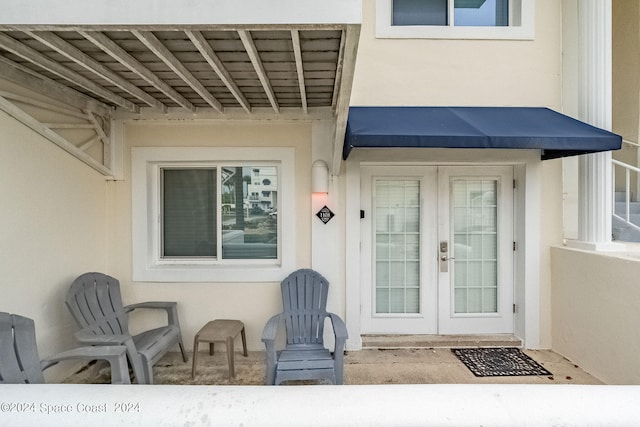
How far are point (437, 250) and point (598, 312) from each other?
1.67 metres

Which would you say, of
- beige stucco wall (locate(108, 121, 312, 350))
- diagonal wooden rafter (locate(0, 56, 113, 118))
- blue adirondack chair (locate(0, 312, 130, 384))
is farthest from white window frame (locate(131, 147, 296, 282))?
blue adirondack chair (locate(0, 312, 130, 384))

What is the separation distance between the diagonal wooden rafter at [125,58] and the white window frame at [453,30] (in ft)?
8.21

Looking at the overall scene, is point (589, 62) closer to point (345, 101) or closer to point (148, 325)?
point (345, 101)

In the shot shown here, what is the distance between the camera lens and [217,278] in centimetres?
393

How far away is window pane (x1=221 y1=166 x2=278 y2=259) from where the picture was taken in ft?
13.3

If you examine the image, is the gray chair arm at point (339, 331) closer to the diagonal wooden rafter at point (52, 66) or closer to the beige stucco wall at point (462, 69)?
the beige stucco wall at point (462, 69)

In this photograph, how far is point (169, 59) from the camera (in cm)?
234

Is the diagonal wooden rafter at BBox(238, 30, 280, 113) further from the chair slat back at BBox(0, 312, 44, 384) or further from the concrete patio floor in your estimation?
the concrete patio floor

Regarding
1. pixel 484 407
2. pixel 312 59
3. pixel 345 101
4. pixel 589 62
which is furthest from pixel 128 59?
pixel 589 62

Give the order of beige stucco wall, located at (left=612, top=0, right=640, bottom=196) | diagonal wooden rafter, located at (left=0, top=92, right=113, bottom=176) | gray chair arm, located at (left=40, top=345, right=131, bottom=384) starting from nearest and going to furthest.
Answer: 1. gray chair arm, located at (left=40, top=345, right=131, bottom=384)
2. diagonal wooden rafter, located at (left=0, top=92, right=113, bottom=176)
3. beige stucco wall, located at (left=612, top=0, right=640, bottom=196)

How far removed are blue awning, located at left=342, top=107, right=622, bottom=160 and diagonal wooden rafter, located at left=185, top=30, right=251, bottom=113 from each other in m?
1.14

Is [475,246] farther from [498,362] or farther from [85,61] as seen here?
[85,61]

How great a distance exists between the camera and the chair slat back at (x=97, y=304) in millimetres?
3093

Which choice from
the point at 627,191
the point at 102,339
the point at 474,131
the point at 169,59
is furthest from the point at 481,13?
the point at 102,339
